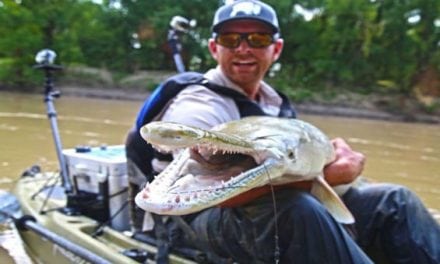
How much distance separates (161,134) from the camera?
1688mm

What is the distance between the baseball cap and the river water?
156 inches

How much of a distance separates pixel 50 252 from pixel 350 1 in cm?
2475

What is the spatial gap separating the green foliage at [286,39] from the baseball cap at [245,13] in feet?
70.8

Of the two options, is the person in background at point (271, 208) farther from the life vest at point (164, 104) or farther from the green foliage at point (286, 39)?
the green foliage at point (286, 39)

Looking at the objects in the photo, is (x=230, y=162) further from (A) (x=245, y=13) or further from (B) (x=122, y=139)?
(B) (x=122, y=139)

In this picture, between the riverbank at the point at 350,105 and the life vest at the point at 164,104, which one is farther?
the riverbank at the point at 350,105

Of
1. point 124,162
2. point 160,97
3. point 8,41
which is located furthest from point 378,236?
point 8,41

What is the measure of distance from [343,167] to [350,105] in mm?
20527

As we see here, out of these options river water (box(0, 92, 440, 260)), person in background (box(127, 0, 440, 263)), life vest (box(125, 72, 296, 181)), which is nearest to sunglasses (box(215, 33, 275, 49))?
person in background (box(127, 0, 440, 263))

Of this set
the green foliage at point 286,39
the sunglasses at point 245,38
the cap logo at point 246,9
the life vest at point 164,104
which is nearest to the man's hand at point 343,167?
the life vest at point 164,104

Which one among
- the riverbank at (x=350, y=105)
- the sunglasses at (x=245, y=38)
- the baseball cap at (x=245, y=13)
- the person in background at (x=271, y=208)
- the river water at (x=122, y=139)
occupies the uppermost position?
the baseball cap at (x=245, y=13)

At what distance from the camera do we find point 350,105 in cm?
2262

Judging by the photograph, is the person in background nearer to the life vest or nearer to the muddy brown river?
the life vest

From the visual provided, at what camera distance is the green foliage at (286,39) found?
26.5m
